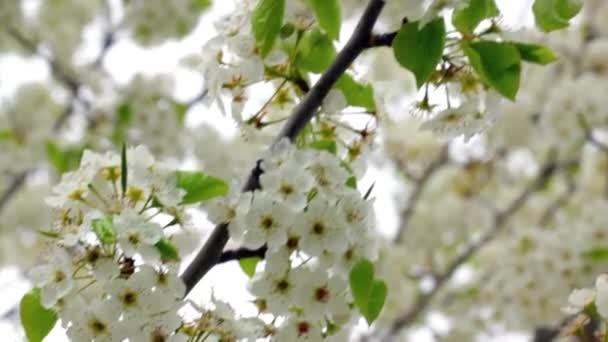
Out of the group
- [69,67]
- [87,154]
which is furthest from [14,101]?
[87,154]

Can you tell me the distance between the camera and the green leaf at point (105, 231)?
4.35 feet

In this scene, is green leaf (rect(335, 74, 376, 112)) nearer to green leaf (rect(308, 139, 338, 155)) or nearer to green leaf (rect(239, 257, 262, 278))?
green leaf (rect(308, 139, 338, 155))

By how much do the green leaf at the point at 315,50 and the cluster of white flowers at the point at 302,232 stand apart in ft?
0.62

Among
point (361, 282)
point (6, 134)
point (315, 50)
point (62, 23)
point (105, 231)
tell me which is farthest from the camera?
point (62, 23)

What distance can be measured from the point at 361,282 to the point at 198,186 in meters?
0.27

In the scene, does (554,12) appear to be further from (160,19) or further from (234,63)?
(160,19)

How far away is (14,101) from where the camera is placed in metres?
5.07

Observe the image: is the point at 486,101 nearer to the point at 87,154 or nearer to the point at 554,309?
the point at 87,154

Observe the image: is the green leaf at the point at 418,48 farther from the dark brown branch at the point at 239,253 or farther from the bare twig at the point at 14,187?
the bare twig at the point at 14,187

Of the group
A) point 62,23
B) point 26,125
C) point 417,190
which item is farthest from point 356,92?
point 62,23

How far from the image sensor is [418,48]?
4.47ft

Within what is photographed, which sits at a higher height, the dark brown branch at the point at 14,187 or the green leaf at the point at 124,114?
the green leaf at the point at 124,114

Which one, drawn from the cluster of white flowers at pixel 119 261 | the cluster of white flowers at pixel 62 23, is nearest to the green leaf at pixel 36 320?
the cluster of white flowers at pixel 119 261

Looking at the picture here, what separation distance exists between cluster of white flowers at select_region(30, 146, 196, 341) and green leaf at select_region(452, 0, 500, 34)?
1.50ft
